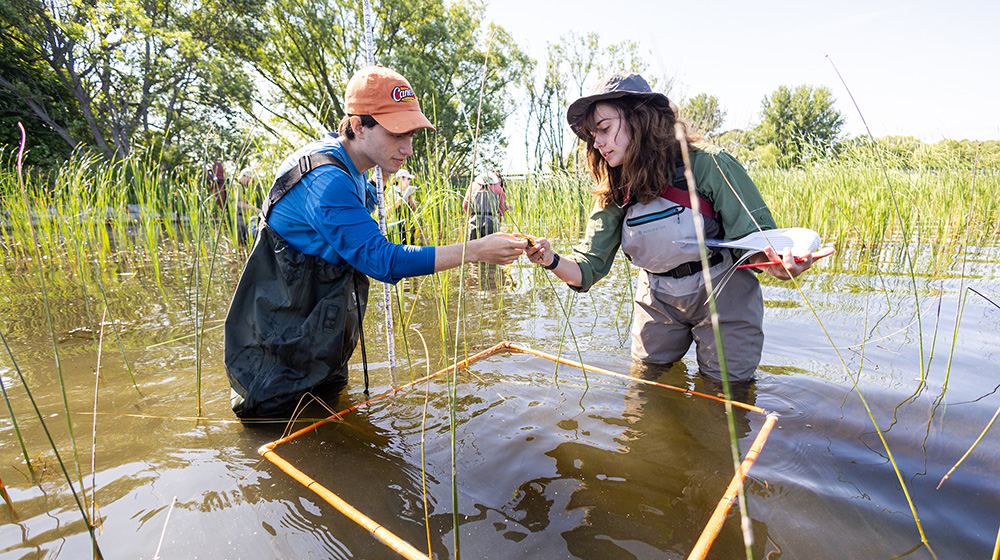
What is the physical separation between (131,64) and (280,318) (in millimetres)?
21438

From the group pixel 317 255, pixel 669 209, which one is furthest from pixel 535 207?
pixel 317 255

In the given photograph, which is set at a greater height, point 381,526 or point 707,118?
point 707,118

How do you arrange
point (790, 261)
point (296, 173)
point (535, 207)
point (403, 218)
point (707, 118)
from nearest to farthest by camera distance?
point (790, 261)
point (296, 173)
point (403, 218)
point (535, 207)
point (707, 118)

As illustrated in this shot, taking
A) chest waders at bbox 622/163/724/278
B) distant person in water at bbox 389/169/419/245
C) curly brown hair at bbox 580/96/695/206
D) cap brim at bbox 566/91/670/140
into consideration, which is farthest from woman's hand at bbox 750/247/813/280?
distant person in water at bbox 389/169/419/245

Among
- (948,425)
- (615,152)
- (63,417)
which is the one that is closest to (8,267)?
(63,417)

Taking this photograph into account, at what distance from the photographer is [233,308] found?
73.1 inches

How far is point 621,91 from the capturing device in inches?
75.5

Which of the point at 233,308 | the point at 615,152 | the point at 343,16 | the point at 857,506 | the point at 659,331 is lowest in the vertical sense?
the point at 857,506

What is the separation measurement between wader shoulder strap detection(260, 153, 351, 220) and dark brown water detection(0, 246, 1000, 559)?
94cm

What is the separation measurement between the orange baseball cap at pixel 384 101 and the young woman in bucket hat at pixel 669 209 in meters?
0.74

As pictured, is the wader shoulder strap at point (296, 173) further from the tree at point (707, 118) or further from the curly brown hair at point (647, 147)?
the tree at point (707, 118)

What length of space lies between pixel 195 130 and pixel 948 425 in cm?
2135

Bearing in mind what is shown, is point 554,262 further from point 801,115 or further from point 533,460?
point 801,115

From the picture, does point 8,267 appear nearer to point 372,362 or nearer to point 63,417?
point 63,417
